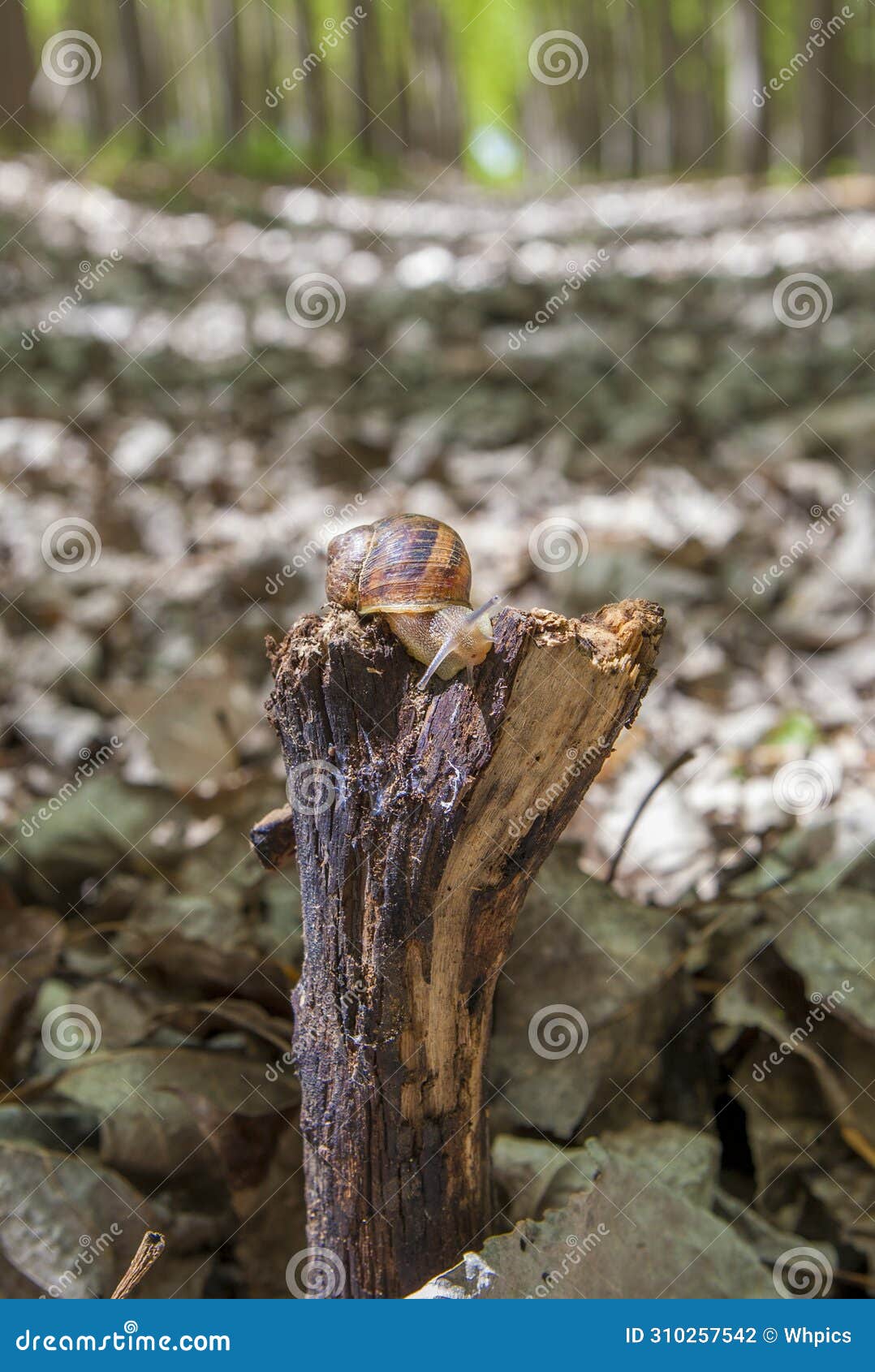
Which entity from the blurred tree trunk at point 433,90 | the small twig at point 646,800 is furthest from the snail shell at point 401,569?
the blurred tree trunk at point 433,90

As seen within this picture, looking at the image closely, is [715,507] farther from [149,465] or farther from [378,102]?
[378,102]

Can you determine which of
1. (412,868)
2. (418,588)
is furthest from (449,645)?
(412,868)

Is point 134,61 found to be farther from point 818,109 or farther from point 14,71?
point 818,109

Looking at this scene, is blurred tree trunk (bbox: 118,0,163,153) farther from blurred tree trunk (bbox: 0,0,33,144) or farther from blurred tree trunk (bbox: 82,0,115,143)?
blurred tree trunk (bbox: 0,0,33,144)

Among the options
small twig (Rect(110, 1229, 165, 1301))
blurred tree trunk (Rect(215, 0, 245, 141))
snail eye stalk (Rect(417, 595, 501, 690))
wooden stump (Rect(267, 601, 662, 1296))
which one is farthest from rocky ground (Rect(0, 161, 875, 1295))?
blurred tree trunk (Rect(215, 0, 245, 141))

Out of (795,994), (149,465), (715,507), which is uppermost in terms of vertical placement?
(715,507)

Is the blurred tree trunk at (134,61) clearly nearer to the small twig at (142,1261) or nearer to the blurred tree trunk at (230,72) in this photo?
the blurred tree trunk at (230,72)

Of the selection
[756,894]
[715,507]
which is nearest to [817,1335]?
[756,894]
